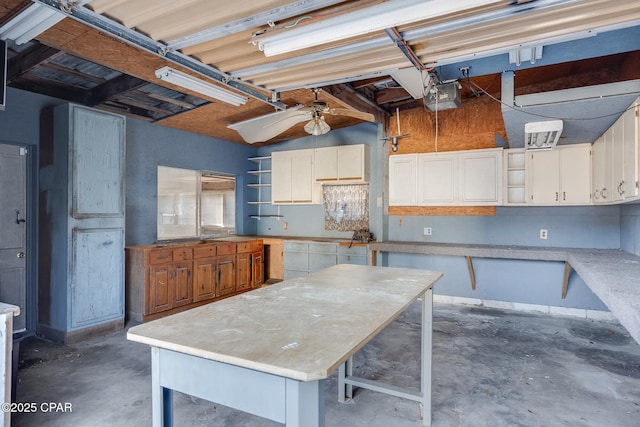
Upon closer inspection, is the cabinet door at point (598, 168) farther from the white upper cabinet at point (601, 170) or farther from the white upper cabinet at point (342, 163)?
the white upper cabinet at point (342, 163)

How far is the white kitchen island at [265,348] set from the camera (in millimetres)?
1062

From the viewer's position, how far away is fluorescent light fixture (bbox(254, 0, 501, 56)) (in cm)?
160

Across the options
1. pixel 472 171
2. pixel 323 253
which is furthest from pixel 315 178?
pixel 472 171

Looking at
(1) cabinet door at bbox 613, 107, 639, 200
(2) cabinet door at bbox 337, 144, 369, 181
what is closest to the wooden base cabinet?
(2) cabinet door at bbox 337, 144, 369, 181

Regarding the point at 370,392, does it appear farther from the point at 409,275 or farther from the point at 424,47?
the point at 424,47

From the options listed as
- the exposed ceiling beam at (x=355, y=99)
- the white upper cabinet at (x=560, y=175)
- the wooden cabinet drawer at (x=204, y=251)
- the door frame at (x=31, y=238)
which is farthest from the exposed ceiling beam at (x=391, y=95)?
the door frame at (x=31, y=238)

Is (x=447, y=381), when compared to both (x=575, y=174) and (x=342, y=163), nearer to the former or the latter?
(x=575, y=174)

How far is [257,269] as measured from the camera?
231 inches

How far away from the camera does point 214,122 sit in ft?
16.6

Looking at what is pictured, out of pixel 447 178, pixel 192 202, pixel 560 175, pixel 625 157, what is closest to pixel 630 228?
pixel 560 175

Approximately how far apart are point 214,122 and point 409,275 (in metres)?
3.71

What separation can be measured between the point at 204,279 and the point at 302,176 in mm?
2238

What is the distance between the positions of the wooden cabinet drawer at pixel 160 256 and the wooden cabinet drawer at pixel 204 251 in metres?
0.38

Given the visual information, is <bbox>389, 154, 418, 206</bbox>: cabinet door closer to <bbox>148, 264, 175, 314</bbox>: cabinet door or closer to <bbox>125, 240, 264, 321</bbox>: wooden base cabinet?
<bbox>125, 240, 264, 321</bbox>: wooden base cabinet
